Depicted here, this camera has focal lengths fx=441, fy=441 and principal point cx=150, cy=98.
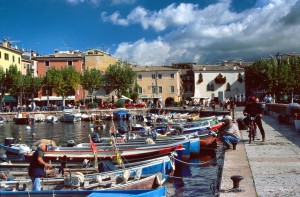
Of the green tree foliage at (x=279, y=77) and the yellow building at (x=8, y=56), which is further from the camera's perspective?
the yellow building at (x=8, y=56)

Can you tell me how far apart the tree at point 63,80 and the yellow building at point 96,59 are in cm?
1284

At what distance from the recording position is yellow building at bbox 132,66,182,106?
103000 mm

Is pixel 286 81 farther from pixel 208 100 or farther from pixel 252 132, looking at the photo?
pixel 252 132

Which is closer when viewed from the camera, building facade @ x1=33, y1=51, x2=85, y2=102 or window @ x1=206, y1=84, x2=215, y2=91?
building facade @ x1=33, y1=51, x2=85, y2=102

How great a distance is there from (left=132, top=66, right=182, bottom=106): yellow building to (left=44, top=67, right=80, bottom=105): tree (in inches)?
723

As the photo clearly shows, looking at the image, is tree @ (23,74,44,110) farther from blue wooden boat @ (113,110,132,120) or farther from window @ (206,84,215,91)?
window @ (206,84,215,91)

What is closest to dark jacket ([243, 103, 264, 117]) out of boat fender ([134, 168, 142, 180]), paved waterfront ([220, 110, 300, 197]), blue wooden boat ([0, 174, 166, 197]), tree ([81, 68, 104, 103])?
paved waterfront ([220, 110, 300, 197])

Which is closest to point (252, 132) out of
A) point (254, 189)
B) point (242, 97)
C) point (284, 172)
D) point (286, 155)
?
point (286, 155)

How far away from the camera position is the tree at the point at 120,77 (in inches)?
3730

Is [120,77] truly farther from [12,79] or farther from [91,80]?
[12,79]

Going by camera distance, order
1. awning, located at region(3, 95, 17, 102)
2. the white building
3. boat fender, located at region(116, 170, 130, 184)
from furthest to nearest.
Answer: the white building < awning, located at region(3, 95, 17, 102) < boat fender, located at region(116, 170, 130, 184)

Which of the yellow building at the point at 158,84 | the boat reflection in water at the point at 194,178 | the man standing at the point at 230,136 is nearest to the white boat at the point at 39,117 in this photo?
the yellow building at the point at 158,84

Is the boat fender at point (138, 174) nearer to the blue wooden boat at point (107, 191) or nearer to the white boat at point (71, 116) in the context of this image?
the blue wooden boat at point (107, 191)

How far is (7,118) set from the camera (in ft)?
253
